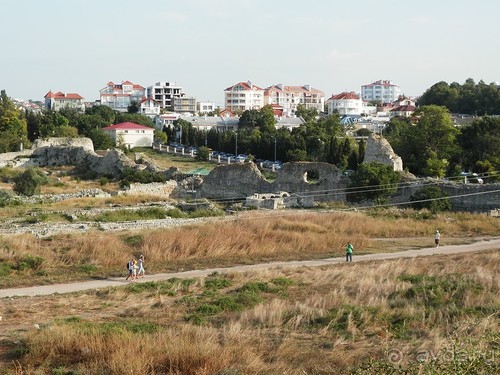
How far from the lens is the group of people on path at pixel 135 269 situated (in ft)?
56.0

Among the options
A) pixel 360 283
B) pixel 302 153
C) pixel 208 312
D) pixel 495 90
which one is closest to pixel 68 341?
pixel 208 312

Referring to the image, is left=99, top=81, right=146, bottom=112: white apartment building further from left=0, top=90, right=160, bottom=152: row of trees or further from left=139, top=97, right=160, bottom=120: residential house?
left=0, top=90, right=160, bottom=152: row of trees

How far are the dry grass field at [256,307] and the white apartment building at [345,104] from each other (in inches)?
4175

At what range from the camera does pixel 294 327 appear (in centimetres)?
1162

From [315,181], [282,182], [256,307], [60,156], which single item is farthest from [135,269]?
[60,156]

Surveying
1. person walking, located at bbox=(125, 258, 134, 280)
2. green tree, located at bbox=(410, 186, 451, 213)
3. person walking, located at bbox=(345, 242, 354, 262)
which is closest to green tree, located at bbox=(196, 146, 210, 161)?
green tree, located at bbox=(410, 186, 451, 213)

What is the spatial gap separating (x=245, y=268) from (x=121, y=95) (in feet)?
412

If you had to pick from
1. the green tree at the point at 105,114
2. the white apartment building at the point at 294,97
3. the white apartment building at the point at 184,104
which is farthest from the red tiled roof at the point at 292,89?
the green tree at the point at 105,114

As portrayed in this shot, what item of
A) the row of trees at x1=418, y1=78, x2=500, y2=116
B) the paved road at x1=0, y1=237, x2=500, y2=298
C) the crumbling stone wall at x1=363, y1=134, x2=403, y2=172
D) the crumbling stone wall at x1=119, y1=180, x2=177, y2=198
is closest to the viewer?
the paved road at x1=0, y1=237, x2=500, y2=298

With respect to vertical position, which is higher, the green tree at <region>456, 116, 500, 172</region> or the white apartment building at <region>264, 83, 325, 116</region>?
the white apartment building at <region>264, 83, 325, 116</region>

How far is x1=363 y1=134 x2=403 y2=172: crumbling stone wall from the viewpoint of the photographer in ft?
105

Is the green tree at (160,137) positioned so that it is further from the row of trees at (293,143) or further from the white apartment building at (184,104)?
the white apartment building at (184,104)

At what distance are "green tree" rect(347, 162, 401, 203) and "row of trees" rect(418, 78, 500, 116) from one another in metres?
60.8

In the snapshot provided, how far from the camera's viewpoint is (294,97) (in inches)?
5743
